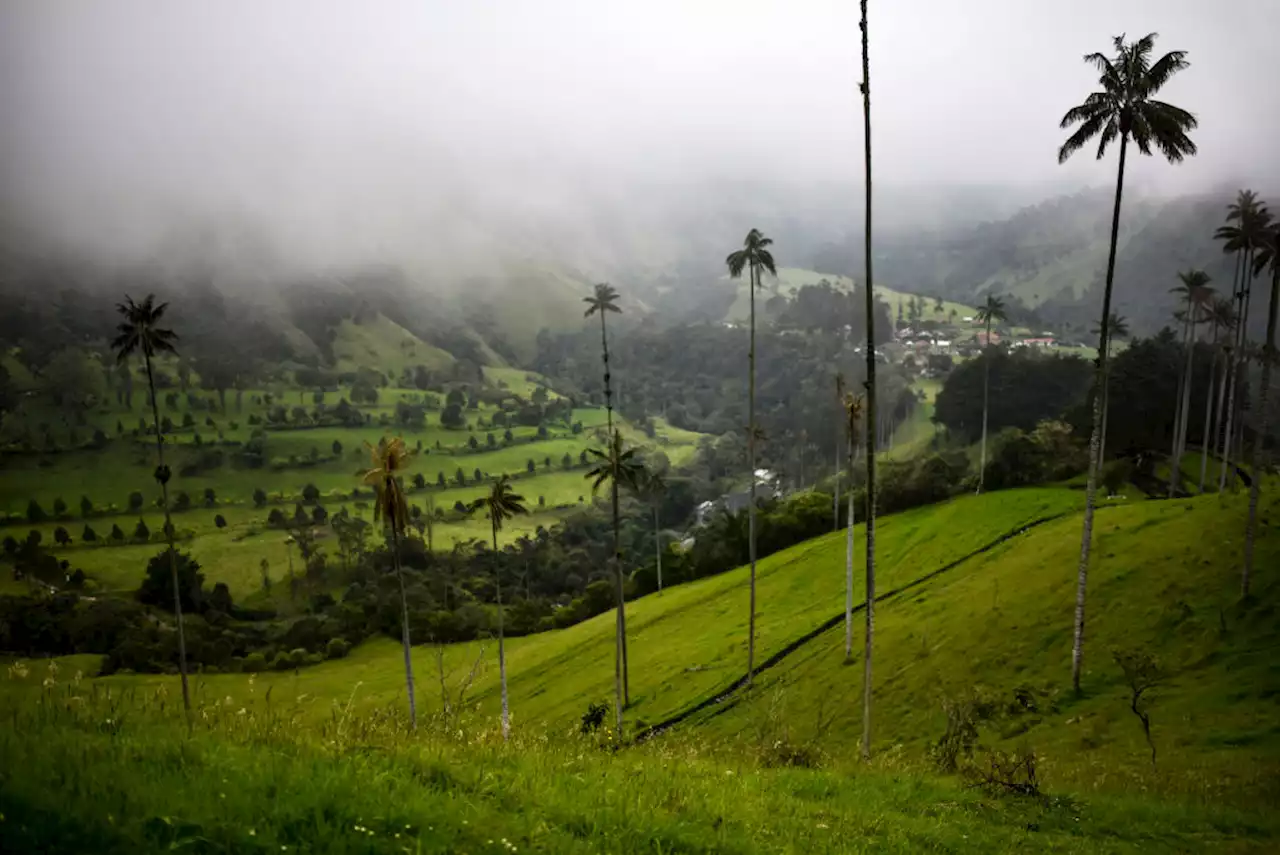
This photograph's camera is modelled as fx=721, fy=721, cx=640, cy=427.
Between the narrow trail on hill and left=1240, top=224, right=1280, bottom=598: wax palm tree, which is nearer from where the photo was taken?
left=1240, top=224, right=1280, bottom=598: wax palm tree

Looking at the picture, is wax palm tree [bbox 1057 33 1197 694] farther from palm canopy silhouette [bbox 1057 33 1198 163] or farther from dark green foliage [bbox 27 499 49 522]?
dark green foliage [bbox 27 499 49 522]

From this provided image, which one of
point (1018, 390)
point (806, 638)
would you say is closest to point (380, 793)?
point (806, 638)

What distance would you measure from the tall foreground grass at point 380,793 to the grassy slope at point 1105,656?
33.9ft

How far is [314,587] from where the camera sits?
480 feet

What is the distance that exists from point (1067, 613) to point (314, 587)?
142m

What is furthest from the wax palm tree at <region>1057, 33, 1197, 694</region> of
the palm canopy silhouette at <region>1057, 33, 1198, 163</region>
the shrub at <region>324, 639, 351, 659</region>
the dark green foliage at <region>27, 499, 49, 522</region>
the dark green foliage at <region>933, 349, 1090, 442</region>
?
the dark green foliage at <region>27, 499, 49, 522</region>

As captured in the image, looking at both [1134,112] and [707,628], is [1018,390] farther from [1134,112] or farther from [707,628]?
[1134,112]

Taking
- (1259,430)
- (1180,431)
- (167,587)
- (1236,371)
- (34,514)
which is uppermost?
(1259,430)

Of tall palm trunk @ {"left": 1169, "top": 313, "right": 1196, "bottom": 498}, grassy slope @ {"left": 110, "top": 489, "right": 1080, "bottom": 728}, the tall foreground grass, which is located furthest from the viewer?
tall palm trunk @ {"left": 1169, "top": 313, "right": 1196, "bottom": 498}

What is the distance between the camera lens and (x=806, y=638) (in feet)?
172

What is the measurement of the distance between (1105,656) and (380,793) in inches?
1431

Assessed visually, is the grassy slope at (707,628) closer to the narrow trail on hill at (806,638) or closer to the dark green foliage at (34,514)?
the narrow trail on hill at (806,638)

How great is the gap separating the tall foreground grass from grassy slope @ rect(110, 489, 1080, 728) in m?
36.5

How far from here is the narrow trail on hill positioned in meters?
45.8
